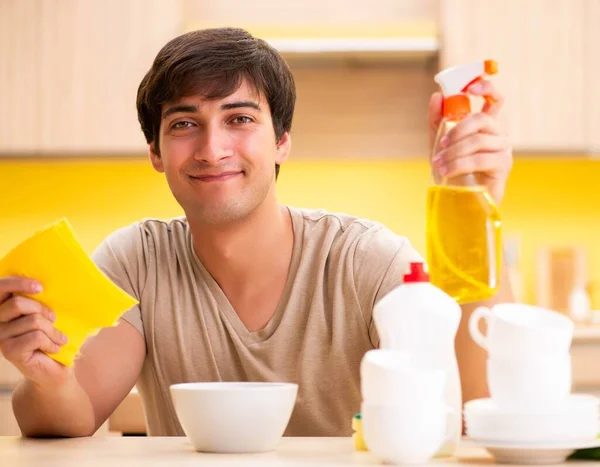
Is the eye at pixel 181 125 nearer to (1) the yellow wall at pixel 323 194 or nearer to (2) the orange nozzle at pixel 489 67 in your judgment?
(2) the orange nozzle at pixel 489 67

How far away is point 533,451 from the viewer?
0.88 metres

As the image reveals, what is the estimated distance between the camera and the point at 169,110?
1.56 m

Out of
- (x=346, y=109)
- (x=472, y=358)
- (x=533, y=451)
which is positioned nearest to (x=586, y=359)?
(x=346, y=109)

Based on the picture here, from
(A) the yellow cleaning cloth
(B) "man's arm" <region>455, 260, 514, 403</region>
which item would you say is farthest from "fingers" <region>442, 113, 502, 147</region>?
(A) the yellow cleaning cloth

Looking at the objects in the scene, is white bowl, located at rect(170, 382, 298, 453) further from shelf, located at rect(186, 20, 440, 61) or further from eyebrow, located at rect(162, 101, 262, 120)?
shelf, located at rect(186, 20, 440, 61)

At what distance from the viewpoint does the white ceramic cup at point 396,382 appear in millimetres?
858

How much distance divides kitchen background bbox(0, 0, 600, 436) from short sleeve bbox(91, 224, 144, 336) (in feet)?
4.68

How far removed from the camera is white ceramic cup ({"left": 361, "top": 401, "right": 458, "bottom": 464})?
866mm

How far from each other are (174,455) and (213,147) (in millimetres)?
658

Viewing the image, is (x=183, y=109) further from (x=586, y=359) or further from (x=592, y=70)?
(x=592, y=70)

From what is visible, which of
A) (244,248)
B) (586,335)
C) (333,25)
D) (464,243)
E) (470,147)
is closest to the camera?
(464,243)

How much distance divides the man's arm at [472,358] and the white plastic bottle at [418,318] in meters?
0.44

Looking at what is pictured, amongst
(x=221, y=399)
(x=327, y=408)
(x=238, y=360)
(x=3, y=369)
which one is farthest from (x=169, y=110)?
(x=3, y=369)

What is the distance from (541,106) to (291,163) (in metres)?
0.87
